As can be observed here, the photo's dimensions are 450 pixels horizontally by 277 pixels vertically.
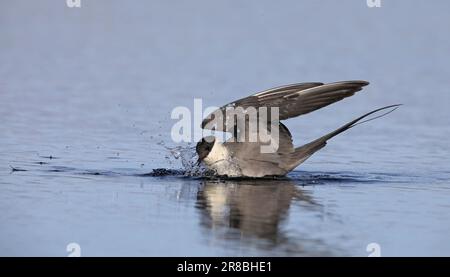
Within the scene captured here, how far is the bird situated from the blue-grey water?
301 millimetres

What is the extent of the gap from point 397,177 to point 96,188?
360cm

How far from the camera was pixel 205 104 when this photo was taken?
1752 cm

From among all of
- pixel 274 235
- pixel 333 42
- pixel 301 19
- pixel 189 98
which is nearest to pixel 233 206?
pixel 274 235

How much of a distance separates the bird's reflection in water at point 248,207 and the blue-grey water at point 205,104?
28 millimetres

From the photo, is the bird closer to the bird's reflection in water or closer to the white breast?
the white breast

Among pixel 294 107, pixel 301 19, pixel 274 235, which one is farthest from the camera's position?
pixel 301 19

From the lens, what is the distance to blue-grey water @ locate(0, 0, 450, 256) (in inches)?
370

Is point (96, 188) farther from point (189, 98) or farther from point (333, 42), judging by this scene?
point (333, 42)

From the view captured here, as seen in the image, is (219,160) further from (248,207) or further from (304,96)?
(248,207)

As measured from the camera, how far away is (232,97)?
60.2ft

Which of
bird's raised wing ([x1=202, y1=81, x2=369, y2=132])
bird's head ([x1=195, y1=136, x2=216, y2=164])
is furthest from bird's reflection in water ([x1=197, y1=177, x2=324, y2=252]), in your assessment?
bird's raised wing ([x1=202, y1=81, x2=369, y2=132])

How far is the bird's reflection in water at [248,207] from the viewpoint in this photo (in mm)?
9414

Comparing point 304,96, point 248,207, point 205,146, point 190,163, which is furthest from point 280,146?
point 248,207

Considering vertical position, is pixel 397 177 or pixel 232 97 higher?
pixel 232 97
